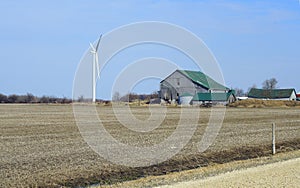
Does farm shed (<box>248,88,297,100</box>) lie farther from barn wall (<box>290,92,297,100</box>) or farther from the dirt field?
the dirt field

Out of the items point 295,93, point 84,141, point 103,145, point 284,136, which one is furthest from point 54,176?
point 295,93

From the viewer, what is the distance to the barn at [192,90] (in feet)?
326

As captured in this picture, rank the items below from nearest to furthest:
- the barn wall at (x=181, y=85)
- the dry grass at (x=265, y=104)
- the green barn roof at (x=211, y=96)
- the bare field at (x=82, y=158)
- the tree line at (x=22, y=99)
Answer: the bare field at (x=82, y=158)
the dry grass at (x=265, y=104)
the green barn roof at (x=211, y=96)
the barn wall at (x=181, y=85)
the tree line at (x=22, y=99)

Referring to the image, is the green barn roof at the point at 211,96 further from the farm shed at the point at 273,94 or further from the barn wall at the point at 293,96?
the barn wall at the point at 293,96

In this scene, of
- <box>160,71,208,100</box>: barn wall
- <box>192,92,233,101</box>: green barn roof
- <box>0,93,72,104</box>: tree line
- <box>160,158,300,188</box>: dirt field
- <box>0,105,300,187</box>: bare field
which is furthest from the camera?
<box>0,93,72,104</box>: tree line

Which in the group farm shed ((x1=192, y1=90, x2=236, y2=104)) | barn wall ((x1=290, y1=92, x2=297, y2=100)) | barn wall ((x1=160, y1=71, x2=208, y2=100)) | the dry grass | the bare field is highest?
barn wall ((x1=160, y1=71, x2=208, y2=100))

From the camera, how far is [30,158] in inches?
627

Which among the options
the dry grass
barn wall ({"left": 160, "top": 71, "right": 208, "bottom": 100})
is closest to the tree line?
barn wall ({"left": 160, "top": 71, "right": 208, "bottom": 100})

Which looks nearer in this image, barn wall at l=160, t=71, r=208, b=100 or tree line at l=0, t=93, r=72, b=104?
barn wall at l=160, t=71, r=208, b=100

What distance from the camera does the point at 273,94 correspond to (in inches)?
5241

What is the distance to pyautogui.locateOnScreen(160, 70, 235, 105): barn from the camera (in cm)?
9944

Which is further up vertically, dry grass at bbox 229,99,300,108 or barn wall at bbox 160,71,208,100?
barn wall at bbox 160,71,208,100

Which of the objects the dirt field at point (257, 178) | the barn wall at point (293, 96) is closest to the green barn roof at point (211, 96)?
the barn wall at point (293, 96)

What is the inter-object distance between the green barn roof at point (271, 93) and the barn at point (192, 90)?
3076cm
